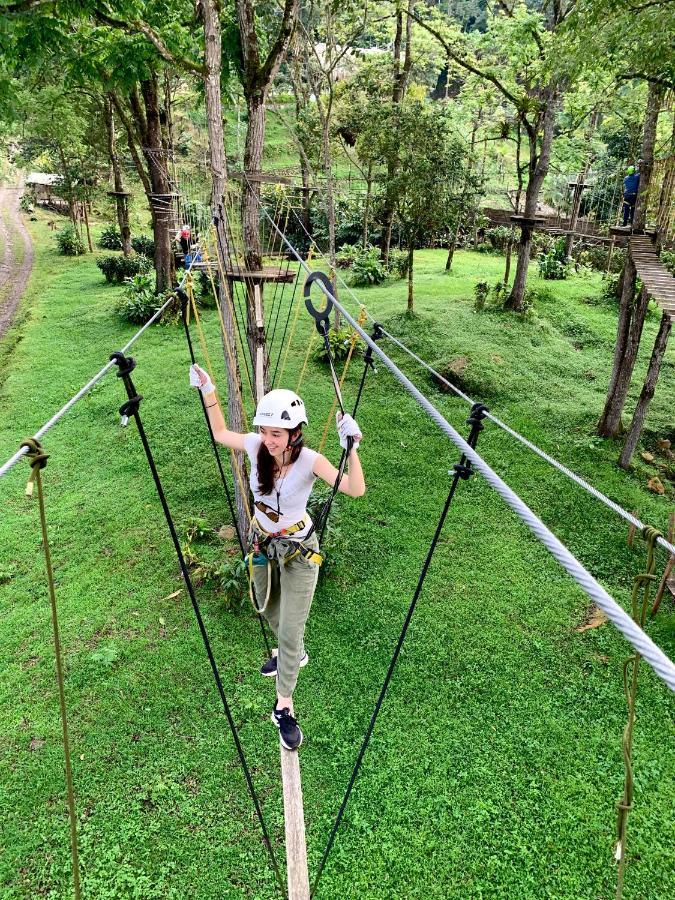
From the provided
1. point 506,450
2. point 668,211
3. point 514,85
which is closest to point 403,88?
point 514,85

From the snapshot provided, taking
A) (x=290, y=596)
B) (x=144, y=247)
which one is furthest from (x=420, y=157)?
(x=144, y=247)

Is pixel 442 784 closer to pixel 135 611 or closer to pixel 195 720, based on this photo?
pixel 195 720

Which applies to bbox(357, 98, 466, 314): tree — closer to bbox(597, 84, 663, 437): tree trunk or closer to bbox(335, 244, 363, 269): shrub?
bbox(597, 84, 663, 437): tree trunk

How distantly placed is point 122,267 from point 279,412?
13.8 metres

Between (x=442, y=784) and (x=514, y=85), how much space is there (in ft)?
31.7

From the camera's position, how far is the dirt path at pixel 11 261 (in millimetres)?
12828

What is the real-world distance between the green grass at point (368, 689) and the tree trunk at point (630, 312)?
1.28 ft

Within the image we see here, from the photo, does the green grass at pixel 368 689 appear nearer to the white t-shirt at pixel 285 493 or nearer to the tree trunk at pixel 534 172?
the white t-shirt at pixel 285 493

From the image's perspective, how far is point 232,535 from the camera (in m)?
5.22

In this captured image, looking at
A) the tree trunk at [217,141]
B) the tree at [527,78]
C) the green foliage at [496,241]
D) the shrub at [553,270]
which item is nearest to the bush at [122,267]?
the tree at [527,78]

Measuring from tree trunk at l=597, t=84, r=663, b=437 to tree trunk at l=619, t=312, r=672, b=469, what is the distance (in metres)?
0.26

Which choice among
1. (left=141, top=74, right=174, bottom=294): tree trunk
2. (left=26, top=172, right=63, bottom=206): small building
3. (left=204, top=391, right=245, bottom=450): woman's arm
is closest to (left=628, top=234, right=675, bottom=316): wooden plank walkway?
(left=204, top=391, right=245, bottom=450): woman's arm

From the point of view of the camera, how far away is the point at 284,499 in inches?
84.1

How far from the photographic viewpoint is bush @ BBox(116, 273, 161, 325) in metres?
10.7
